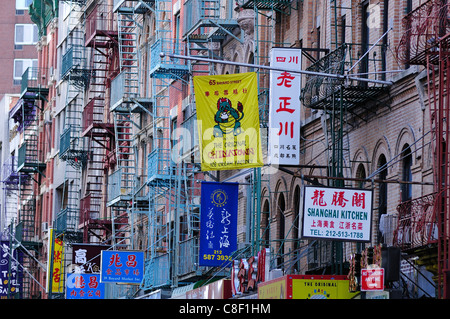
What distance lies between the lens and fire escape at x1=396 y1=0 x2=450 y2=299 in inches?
892

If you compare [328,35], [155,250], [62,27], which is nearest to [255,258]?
[328,35]

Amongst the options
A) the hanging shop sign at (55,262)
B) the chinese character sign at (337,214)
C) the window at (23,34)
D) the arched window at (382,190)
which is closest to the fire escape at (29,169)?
the hanging shop sign at (55,262)

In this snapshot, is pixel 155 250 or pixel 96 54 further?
pixel 96 54

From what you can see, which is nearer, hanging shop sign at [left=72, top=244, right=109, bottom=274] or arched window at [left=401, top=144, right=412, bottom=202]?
arched window at [left=401, top=144, right=412, bottom=202]

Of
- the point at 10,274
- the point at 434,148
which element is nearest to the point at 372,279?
the point at 434,148

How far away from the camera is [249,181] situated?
38562 mm

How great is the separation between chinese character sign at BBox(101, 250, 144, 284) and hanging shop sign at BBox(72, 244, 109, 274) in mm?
6528

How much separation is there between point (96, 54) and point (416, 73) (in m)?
33.7

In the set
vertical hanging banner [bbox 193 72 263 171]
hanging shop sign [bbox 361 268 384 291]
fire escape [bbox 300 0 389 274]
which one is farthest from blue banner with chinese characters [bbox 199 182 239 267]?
hanging shop sign [bbox 361 268 384 291]

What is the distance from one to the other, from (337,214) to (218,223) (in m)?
11.3

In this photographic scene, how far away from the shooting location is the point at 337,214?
2509cm

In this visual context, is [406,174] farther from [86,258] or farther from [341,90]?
[86,258]

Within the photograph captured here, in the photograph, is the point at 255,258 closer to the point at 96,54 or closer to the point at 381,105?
the point at 381,105

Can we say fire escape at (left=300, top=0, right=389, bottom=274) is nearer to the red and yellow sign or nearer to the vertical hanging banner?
the red and yellow sign
